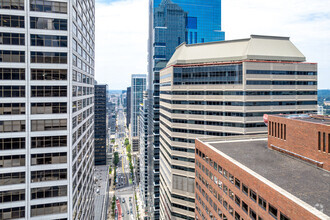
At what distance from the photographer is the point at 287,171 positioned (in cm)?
3231

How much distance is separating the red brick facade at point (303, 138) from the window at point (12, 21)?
5310 cm

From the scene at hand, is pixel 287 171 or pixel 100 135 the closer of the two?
pixel 287 171

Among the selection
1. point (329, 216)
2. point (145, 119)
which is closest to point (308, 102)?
point (329, 216)

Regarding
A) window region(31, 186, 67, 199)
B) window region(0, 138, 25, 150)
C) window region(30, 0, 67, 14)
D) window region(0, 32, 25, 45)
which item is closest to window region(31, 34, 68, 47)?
window region(0, 32, 25, 45)

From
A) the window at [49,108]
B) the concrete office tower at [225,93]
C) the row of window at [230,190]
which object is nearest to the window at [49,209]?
the window at [49,108]

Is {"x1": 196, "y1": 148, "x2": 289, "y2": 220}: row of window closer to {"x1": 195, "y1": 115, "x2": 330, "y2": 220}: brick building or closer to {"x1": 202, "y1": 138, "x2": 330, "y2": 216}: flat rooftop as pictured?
{"x1": 195, "y1": 115, "x2": 330, "y2": 220}: brick building

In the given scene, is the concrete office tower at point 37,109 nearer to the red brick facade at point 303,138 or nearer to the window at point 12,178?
the window at point 12,178

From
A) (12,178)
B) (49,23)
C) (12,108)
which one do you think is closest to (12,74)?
(12,108)

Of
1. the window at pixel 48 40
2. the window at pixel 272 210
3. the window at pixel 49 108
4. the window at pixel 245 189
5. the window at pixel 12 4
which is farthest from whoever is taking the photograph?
the window at pixel 49 108

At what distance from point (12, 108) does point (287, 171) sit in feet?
162

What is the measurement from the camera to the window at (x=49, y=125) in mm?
42850

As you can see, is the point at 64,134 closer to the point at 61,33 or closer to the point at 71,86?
the point at 71,86

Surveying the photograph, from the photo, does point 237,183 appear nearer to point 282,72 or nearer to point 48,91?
point 48,91

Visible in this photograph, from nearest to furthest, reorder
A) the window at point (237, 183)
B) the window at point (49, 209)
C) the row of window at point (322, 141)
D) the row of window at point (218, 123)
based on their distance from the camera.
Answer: the row of window at point (322, 141) → the window at point (237, 183) → the window at point (49, 209) → the row of window at point (218, 123)
